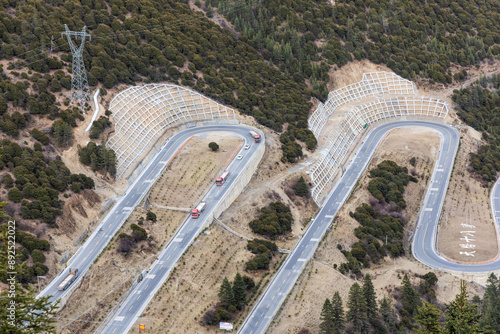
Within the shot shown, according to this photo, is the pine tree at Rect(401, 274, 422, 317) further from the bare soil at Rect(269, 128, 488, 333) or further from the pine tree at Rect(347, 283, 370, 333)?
the pine tree at Rect(347, 283, 370, 333)

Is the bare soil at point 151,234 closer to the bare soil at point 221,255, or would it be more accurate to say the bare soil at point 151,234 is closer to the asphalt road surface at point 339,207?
the bare soil at point 221,255

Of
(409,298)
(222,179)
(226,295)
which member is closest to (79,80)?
(222,179)

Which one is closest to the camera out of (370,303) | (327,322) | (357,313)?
(327,322)

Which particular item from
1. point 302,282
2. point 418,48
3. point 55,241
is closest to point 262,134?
point 302,282

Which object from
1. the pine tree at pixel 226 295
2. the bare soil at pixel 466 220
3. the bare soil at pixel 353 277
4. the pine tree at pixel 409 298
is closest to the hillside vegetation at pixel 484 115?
the bare soil at pixel 466 220

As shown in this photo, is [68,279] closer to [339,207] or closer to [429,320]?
[429,320]

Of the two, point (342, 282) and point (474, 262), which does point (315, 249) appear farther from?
point (474, 262)
